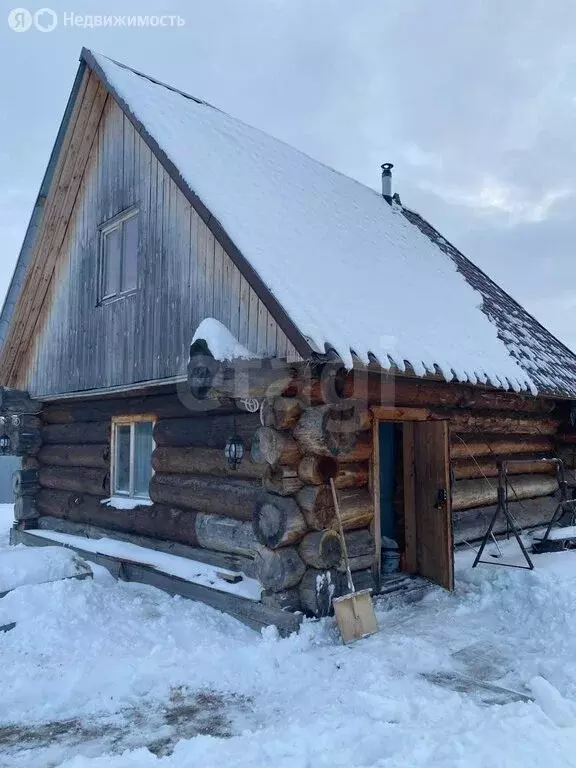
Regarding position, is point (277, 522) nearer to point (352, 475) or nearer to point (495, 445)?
point (352, 475)

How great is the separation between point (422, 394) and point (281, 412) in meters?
2.40

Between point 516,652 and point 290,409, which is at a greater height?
point 290,409

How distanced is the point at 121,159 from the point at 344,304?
4288 mm

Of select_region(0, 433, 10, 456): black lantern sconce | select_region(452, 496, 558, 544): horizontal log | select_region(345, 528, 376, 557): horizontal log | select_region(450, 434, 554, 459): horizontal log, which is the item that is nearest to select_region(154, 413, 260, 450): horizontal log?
select_region(345, 528, 376, 557): horizontal log

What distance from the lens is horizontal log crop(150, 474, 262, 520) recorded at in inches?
277

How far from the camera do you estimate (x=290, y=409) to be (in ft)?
Result: 19.9

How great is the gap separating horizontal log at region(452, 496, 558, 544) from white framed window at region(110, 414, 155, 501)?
4473 millimetres

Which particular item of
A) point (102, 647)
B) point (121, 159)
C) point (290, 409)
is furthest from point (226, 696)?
point (121, 159)

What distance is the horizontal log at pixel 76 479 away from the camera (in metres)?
9.68

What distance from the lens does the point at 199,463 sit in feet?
25.4

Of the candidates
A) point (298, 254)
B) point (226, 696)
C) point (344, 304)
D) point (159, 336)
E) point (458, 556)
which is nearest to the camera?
point (226, 696)

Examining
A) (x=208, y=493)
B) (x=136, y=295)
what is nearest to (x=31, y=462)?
(x=136, y=295)

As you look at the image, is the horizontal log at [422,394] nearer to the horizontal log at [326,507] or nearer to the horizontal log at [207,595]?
the horizontal log at [326,507]

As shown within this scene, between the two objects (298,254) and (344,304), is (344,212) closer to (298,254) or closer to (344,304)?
(298,254)
